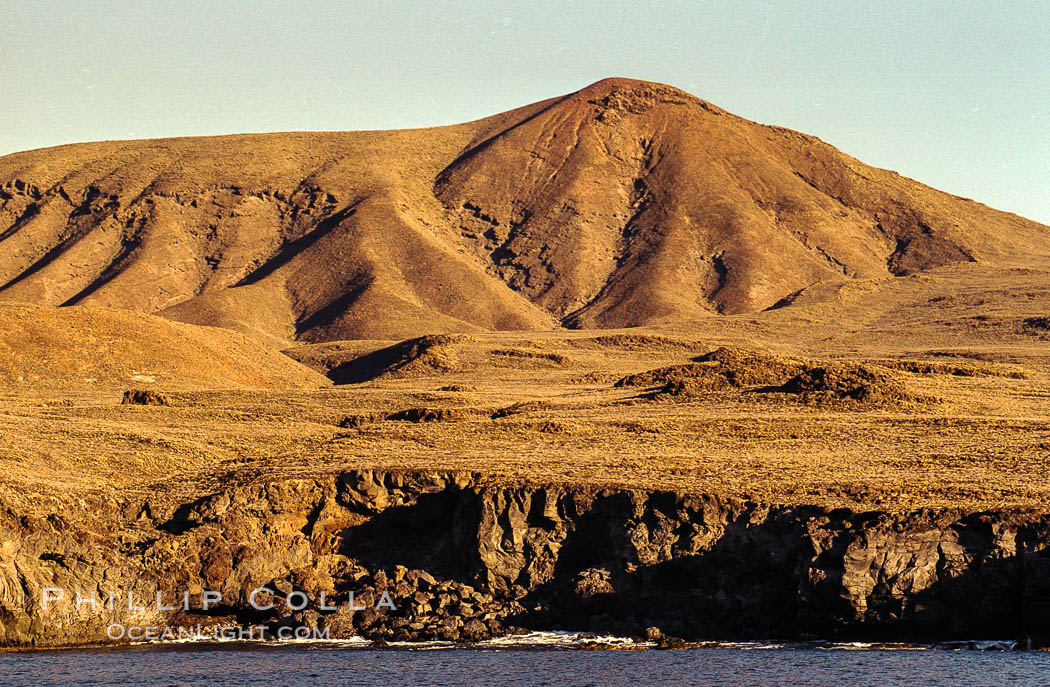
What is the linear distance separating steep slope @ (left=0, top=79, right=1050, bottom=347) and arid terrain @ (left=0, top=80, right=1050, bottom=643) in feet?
1.36

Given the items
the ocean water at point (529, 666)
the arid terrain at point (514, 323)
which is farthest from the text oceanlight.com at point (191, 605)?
the ocean water at point (529, 666)

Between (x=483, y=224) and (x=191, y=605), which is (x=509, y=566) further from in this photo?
(x=483, y=224)

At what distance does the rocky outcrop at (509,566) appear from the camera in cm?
2686

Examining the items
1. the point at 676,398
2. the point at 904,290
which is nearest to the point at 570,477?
the point at 676,398

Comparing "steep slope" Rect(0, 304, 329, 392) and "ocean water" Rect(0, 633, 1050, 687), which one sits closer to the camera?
"ocean water" Rect(0, 633, 1050, 687)

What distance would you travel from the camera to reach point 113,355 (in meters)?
72.7

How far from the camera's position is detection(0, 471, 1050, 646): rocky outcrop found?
2686 cm

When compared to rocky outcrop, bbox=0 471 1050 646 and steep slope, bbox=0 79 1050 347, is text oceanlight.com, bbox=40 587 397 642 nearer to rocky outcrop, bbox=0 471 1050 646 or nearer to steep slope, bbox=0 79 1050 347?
rocky outcrop, bbox=0 471 1050 646

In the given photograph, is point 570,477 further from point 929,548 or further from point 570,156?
point 570,156

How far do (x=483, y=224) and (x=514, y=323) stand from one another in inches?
1121

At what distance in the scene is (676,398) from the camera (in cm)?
5509

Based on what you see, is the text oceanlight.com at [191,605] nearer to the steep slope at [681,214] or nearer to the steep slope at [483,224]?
the steep slope at [483,224]

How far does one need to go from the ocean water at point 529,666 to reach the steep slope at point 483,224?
93.0 meters

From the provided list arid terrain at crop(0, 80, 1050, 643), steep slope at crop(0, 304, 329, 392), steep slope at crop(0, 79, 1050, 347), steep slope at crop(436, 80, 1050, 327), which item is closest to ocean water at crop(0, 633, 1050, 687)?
arid terrain at crop(0, 80, 1050, 643)
